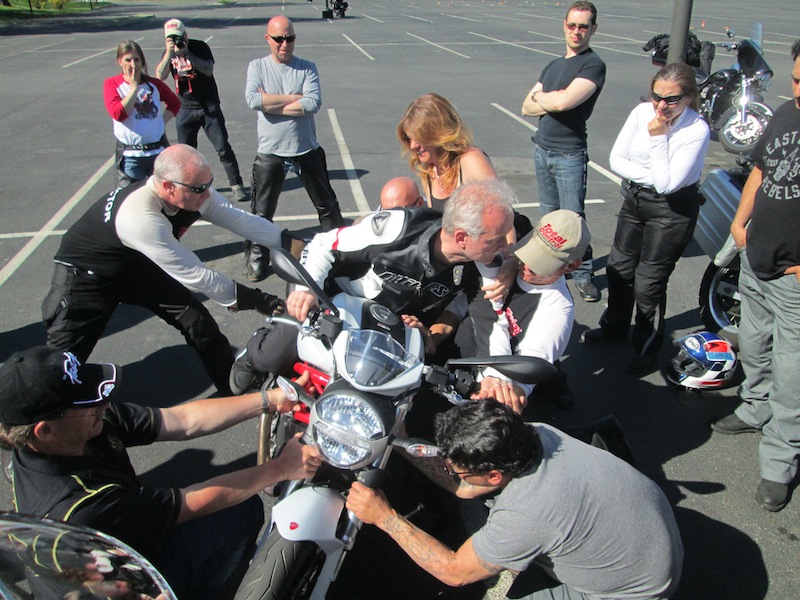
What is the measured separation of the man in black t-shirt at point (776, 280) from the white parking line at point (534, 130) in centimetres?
459

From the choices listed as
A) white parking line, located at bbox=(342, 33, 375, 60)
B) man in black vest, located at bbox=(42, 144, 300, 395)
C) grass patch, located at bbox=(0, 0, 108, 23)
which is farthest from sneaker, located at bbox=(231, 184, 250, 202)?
grass patch, located at bbox=(0, 0, 108, 23)

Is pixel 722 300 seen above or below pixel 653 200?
below

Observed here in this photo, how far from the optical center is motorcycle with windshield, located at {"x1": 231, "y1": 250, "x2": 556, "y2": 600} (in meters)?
2.10

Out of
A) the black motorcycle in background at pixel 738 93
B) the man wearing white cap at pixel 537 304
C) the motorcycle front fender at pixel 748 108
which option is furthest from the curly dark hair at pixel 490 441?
the motorcycle front fender at pixel 748 108

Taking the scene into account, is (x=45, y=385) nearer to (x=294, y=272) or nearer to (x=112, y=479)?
(x=112, y=479)

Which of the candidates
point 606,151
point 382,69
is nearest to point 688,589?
point 606,151

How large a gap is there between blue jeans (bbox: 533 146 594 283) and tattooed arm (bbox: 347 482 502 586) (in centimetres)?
299

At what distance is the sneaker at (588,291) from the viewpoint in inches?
198

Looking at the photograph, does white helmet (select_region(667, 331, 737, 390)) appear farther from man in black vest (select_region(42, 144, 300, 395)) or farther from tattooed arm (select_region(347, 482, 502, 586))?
man in black vest (select_region(42, 144, 300, 395))

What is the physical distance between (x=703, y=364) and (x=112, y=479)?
335 centimetres

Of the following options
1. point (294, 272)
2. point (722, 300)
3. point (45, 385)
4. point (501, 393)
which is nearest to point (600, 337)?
point (722, 300)

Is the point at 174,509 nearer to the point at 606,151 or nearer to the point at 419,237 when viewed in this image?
the point at 419,237

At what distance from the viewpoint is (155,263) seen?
352cm

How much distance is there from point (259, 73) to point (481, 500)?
13.7 ft
